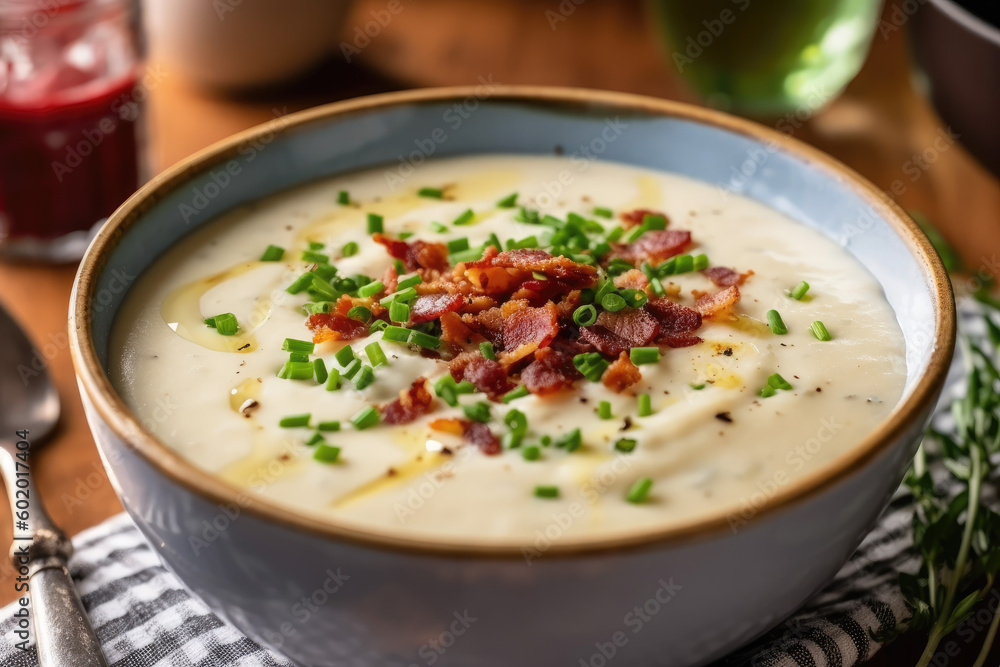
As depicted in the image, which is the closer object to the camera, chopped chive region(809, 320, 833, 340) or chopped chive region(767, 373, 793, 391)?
chopped chive region(767, 373, 793, 391)

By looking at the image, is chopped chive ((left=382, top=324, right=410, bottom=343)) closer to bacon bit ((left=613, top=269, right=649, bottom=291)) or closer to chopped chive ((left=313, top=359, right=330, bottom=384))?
chopped chive ((left=313, top=359, right=330, bottom=384))

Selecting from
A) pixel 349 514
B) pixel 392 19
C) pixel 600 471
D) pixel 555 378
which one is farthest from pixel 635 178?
pixel 392 19

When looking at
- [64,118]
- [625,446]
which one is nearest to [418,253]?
[625,446]

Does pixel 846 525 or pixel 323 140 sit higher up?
pixel 323 140

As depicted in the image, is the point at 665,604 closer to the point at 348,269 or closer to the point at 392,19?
the point at 348,269

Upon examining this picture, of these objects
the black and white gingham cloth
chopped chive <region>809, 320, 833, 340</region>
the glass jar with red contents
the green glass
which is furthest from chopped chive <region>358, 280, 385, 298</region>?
the green glass
